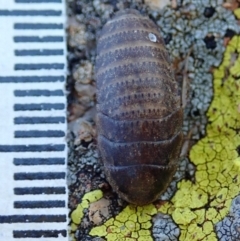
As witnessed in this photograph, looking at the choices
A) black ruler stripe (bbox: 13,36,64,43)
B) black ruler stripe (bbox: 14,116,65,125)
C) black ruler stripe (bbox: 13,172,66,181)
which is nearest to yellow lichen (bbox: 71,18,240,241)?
black ruler stripe (bbox: 13,172,66,181)

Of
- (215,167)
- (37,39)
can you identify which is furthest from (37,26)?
(215,167)

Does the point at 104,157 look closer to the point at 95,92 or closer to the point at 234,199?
the point at 95,92

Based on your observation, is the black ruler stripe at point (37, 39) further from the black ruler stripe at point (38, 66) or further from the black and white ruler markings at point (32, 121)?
the black ruler stripe at point (38, 66)

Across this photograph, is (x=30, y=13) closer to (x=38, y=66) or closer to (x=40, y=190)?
(x=38, y=66)

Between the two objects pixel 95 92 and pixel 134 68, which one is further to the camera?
pixel 95 92

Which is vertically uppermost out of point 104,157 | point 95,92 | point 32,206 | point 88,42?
point 88,42

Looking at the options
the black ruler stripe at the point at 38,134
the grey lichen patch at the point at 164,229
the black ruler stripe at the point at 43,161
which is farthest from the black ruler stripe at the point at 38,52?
the grey lichen patch at the point at 164,229

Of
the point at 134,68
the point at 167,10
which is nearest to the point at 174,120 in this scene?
the point at 134,68
